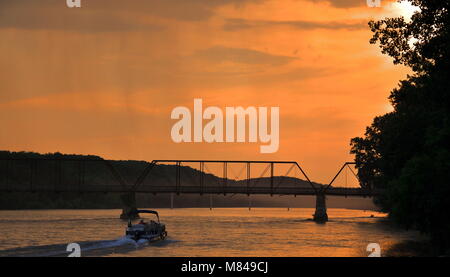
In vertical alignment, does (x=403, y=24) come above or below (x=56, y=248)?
Result: above

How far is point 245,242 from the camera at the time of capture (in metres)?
111

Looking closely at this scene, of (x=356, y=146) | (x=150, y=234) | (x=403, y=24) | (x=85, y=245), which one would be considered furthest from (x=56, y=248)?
(x=356, y=146)

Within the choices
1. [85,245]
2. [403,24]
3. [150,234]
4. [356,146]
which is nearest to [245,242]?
[150,234]

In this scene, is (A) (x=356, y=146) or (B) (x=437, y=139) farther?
(A) (x=356, y=146)

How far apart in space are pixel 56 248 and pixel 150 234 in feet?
56.9

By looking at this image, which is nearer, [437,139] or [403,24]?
[403,24]

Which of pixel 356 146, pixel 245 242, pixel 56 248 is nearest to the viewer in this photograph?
pixel 56 248
